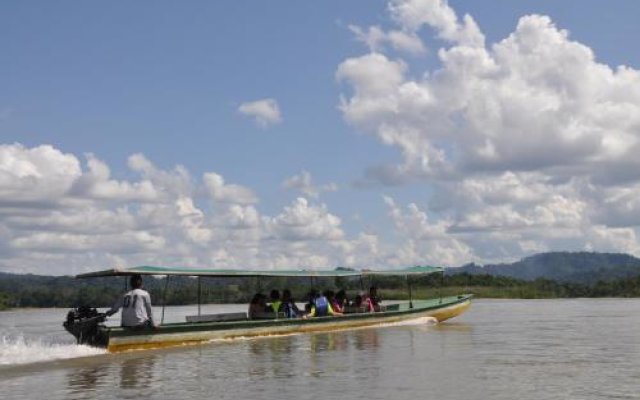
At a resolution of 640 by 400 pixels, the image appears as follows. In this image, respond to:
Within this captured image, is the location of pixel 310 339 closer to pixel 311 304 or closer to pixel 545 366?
pixel 311 304

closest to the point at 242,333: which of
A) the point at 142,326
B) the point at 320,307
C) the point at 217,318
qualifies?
the point at 217,318

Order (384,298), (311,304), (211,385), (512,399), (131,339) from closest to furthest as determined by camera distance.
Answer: (512,399), (211,385), (131,339), (311,304), (384,298)

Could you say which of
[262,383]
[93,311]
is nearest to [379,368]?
[262,383]

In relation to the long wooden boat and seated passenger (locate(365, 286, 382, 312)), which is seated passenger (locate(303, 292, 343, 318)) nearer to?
the long wooden boat

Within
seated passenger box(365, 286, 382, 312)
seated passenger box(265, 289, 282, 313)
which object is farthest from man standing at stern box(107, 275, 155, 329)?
seated passenger box(365, 286, 382, 312)

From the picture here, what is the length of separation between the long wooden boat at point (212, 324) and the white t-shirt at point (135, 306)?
31 centimetres

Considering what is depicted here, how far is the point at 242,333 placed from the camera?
87.9 feet

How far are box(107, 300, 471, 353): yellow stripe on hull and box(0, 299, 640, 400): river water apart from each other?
0.37m

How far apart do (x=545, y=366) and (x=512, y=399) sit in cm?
532

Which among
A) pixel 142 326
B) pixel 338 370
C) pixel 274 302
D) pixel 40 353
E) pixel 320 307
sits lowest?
pixel 338 370

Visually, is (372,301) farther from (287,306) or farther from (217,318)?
(217,318)

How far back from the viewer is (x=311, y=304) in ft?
102

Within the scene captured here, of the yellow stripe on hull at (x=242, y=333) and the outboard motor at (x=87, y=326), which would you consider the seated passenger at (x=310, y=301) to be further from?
the outboard motor at (x=87, y=326)

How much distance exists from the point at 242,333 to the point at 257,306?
238 centimetres
